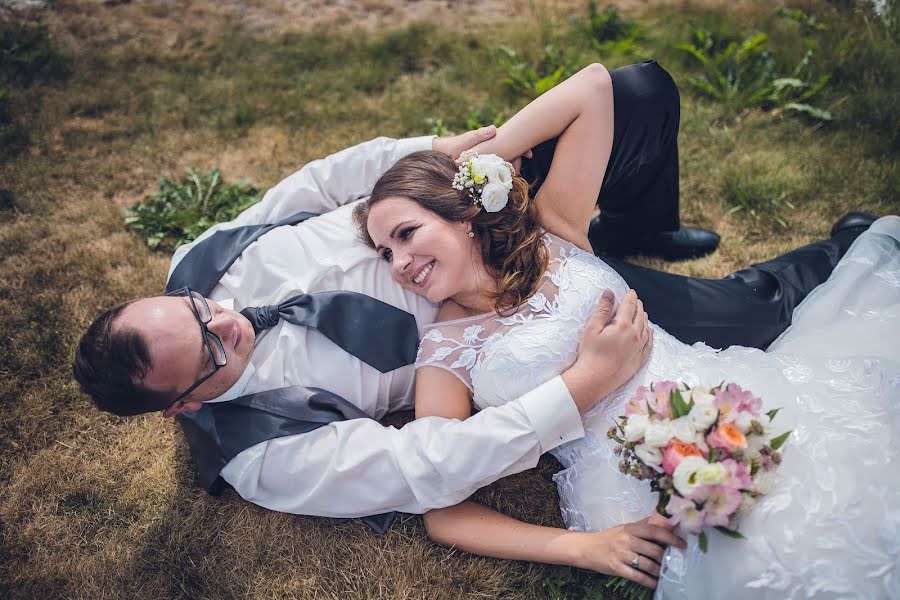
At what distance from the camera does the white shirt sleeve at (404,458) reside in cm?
270

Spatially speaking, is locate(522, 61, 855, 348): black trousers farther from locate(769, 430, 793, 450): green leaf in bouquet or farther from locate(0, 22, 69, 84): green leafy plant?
locate(0, 22, 69, 84): green leafy plant

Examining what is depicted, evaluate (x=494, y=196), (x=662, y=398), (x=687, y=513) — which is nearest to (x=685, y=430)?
(x=662, y=398)

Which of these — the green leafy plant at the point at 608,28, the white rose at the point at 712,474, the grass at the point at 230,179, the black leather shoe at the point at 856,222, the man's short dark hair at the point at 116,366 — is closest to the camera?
the white rose at the point at 712,474

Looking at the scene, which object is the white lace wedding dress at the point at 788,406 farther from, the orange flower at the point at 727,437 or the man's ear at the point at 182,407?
the man's ear at the point at 182,407

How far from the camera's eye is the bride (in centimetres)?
213

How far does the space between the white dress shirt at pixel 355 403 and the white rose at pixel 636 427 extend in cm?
49

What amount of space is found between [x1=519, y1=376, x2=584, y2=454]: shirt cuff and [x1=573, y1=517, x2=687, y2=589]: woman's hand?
0.47 m

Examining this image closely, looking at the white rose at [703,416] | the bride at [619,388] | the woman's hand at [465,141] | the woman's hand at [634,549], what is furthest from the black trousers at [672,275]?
the white rose at [703,416]

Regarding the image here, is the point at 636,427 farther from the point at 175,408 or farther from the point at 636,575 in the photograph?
the point at 175,408

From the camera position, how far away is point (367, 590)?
3.03 m

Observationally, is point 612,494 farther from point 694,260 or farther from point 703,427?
point 694,260

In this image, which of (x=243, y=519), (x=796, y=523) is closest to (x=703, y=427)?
(x=796, y=523)

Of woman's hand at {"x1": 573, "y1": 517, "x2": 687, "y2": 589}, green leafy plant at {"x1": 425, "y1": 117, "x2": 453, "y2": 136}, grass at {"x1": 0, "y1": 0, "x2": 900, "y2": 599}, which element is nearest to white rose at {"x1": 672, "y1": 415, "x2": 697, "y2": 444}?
woman's hand at {"x1": 573, "y1": 517, "x2": 687, "y2": 589}

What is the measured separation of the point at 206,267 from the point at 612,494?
2.44m
